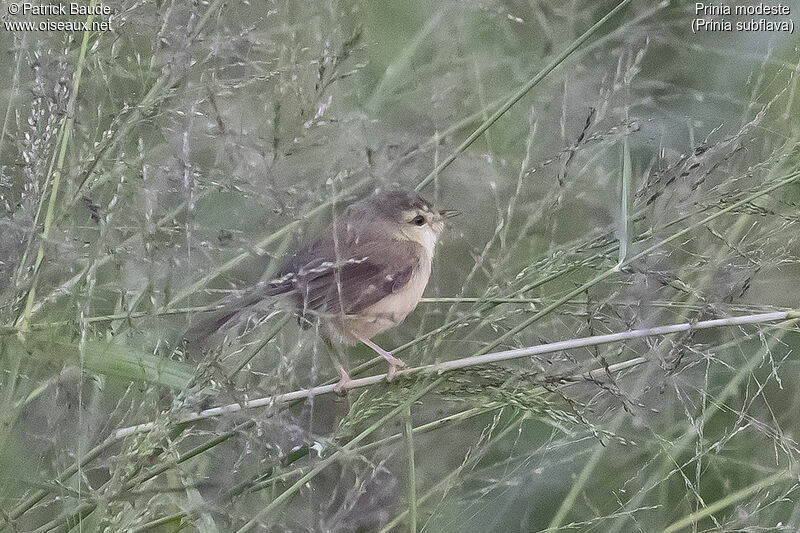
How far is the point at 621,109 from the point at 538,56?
66 centimetres

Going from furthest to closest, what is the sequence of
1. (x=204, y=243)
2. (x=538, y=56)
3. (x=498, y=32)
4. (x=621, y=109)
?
1. (x=498, y=32)
2. (x=538, y=56)
3. (x=621, y=109)
4. (x=204, y=243)

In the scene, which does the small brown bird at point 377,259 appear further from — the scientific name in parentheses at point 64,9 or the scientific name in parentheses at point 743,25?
the scientific name in parentheses at point 743,25

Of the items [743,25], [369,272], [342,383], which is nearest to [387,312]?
[369,272]

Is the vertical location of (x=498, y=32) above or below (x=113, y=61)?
below

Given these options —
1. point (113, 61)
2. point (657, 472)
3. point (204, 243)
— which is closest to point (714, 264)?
point (657, 472)

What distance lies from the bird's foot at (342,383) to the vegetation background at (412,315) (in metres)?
0.10

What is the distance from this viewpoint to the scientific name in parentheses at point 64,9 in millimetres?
1866

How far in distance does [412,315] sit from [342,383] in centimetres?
100

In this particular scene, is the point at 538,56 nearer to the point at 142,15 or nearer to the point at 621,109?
the point at 621,109

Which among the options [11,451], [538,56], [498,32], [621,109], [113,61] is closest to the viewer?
[11,451]

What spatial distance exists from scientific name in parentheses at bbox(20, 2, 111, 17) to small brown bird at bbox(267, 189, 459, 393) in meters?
0.76

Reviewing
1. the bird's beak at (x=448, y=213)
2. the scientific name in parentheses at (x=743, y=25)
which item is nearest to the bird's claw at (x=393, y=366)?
the bird's beak at (x=448, y=213)

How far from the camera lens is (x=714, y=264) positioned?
1.99 meters

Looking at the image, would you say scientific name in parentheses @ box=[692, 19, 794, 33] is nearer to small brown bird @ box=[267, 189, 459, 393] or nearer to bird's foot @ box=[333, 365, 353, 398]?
small brown bird @ box=[267, 189, 459, 393]
